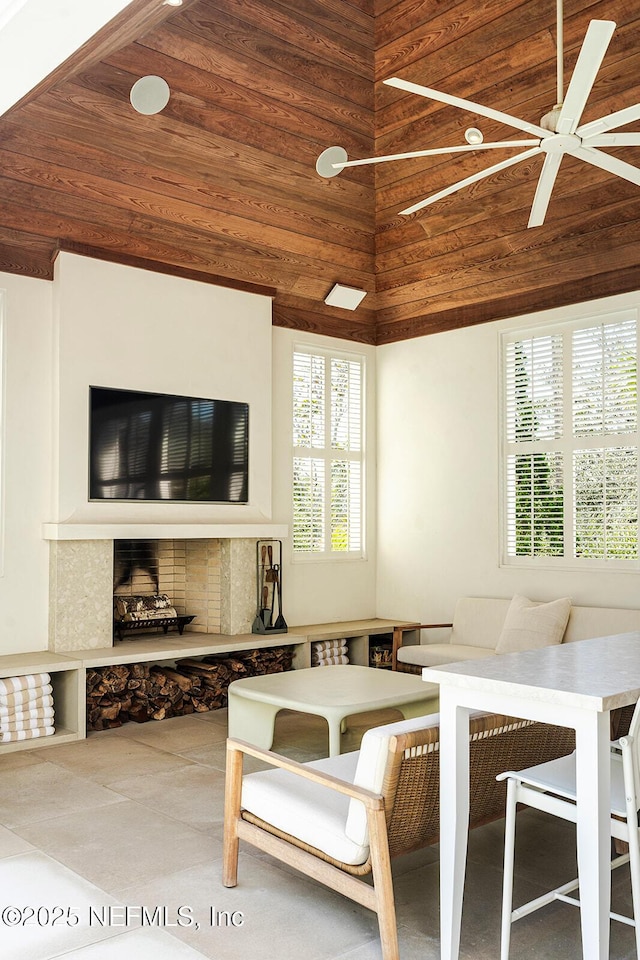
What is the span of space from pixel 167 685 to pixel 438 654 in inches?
79.6

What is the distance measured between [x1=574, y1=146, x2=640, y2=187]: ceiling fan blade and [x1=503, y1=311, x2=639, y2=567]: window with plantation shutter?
2386mm

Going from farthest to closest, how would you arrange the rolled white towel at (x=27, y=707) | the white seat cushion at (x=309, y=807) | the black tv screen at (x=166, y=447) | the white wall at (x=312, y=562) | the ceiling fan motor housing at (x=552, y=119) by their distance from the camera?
the white wall at (x=312, y=562), the black tv screen at (x=166, y=447), the rolled white towel at (x=27, y=707), the ceiling fan motor housing at (x=552, y=119), the white seat cushion at (x=309, y=807)

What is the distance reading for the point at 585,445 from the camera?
6.38 metres

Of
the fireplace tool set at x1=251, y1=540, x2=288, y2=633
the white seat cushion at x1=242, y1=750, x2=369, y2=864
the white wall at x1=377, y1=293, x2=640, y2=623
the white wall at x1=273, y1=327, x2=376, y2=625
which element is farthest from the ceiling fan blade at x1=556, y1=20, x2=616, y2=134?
the fireplace tool set at x1=251, y1=540, x2=288, y2=633

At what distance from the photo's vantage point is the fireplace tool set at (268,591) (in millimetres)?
6805

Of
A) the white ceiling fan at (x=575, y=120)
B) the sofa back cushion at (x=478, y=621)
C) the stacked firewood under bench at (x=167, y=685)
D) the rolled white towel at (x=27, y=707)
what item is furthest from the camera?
the sofa back cushion at (x=478, y=621)

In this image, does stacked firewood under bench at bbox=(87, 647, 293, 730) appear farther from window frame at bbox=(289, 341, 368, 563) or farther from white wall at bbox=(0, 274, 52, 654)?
A: window frame at bbox=(289, 341, 368, 563)

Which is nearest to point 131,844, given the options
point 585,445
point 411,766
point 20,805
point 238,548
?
point 20,805

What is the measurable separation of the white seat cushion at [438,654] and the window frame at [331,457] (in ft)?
3.99

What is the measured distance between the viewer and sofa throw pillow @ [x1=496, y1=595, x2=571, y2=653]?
605 cm

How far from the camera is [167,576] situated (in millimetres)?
7074

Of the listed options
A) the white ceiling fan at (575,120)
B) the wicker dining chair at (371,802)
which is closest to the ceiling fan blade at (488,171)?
the white ceiling fan at (575,120)

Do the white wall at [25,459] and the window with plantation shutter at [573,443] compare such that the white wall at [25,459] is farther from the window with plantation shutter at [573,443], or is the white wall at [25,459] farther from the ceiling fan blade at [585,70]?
the ceiling fan blade at [585,70]

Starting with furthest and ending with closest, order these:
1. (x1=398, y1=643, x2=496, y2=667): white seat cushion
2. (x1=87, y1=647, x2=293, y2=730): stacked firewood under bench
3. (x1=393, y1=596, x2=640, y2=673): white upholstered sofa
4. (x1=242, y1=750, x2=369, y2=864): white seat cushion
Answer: (x1=398, y1=643, x2=496, y2=667): white seat cushion < (x1=393, y1=596, x2=640, y2=673): white upholstered sofa < (x1=87, y1=647, x2=293, y2=730): stacked firewood under bench < (x1=242, y1=750, x2=369, y2=864): white seat cushion
